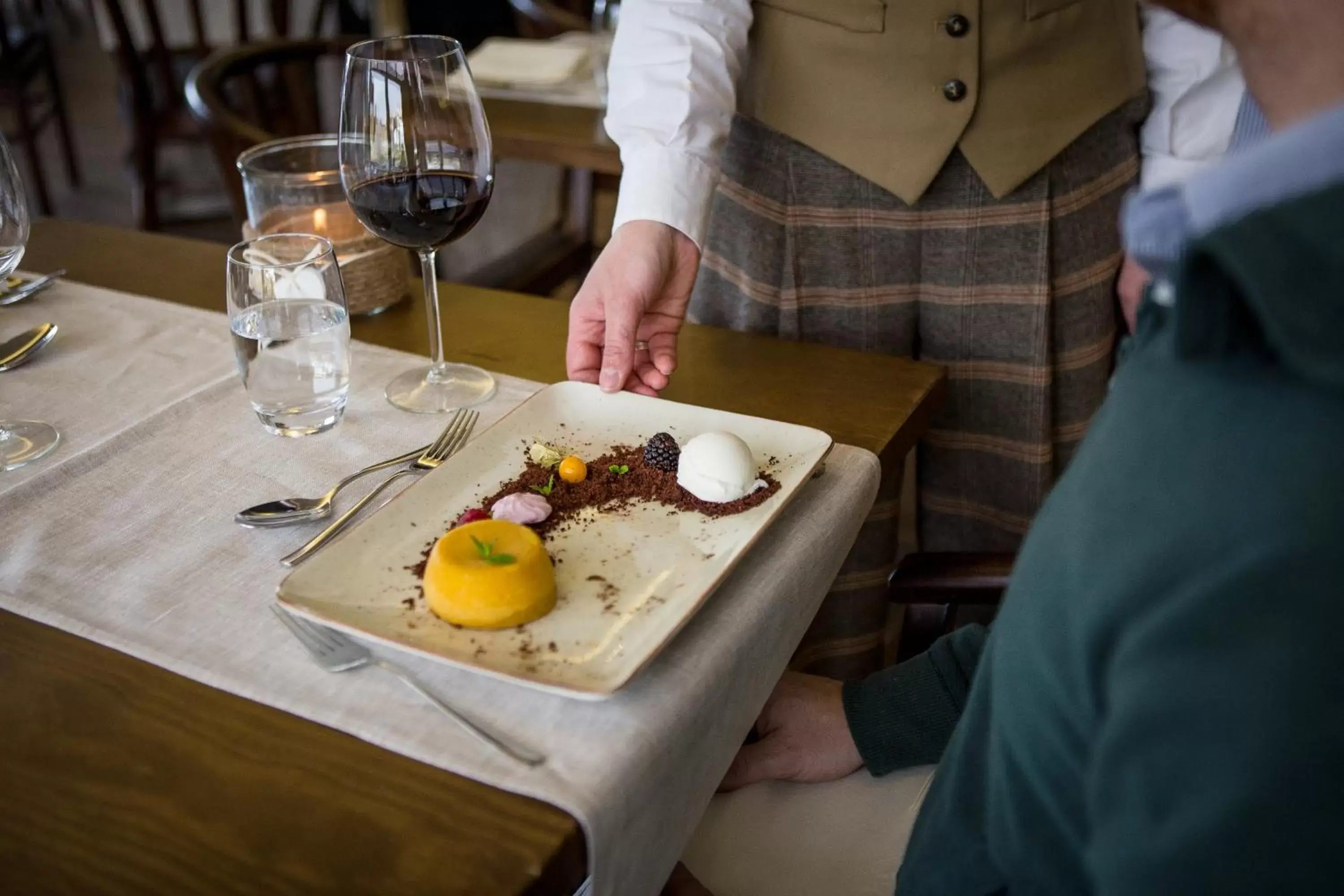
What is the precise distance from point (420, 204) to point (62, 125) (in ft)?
13.0

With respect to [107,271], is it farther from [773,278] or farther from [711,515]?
[711,515]

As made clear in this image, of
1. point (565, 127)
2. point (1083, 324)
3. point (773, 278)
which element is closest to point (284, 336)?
point (773, 278)

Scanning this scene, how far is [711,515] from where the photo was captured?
790 mm

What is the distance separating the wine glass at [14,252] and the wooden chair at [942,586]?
720 millimetres

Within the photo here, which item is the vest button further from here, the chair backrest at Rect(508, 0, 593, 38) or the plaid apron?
the chair backrest at Rect(508, 0, 593, 38)

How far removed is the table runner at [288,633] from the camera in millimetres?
609

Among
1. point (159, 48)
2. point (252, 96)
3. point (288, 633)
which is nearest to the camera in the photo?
point (288, 633)

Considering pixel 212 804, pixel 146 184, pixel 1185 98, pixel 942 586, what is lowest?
pixel 146 184

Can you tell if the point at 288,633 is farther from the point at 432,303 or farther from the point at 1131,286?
the point at 1131,286

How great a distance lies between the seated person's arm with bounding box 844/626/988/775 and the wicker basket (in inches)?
25.3

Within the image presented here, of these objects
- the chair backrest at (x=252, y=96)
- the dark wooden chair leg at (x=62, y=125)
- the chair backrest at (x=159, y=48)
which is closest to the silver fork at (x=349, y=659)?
the chair backrest at (x=252, y=96)

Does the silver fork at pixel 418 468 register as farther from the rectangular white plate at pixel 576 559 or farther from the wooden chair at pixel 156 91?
the wooden chair at pixel 156 91

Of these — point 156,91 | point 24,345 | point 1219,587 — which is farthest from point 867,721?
point 156,91

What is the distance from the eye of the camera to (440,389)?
1018 millimetres
